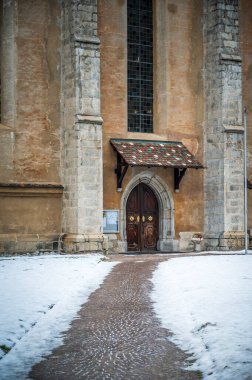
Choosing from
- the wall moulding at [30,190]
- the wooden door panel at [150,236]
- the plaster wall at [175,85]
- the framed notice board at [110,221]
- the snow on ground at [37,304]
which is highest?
the plaster wall at [175,85]

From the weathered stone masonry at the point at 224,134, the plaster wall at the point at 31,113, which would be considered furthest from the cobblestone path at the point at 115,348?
the weathered stone masonry at the point at 224,134

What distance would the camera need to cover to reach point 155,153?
85.8 ft

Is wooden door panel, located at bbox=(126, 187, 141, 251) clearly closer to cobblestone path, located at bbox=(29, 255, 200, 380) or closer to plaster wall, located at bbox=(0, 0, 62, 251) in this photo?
plaster wall, located at bbox=(0, 0, 62, 251)

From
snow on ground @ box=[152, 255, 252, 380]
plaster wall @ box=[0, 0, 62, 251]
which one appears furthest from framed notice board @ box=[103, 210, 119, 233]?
snow on ground @ box=[152, 255, 252, 380]

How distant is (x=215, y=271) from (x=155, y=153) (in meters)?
11.3

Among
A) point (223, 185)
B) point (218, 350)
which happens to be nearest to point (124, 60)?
point (223, 185)

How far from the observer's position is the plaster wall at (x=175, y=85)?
86.7ft

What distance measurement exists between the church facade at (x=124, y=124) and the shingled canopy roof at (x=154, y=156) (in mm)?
65

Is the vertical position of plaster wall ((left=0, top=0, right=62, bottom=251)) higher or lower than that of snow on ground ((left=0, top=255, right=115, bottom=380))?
higher

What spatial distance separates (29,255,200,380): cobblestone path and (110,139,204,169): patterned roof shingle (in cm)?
1392

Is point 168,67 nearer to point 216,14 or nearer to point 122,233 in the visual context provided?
point 216,14

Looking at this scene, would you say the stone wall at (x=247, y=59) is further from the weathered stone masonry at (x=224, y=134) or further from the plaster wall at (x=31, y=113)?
the plaster wall at (x=31, y=113)

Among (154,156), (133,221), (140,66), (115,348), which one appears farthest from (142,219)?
(115,348)

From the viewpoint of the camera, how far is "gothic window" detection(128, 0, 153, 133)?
27.3 m
